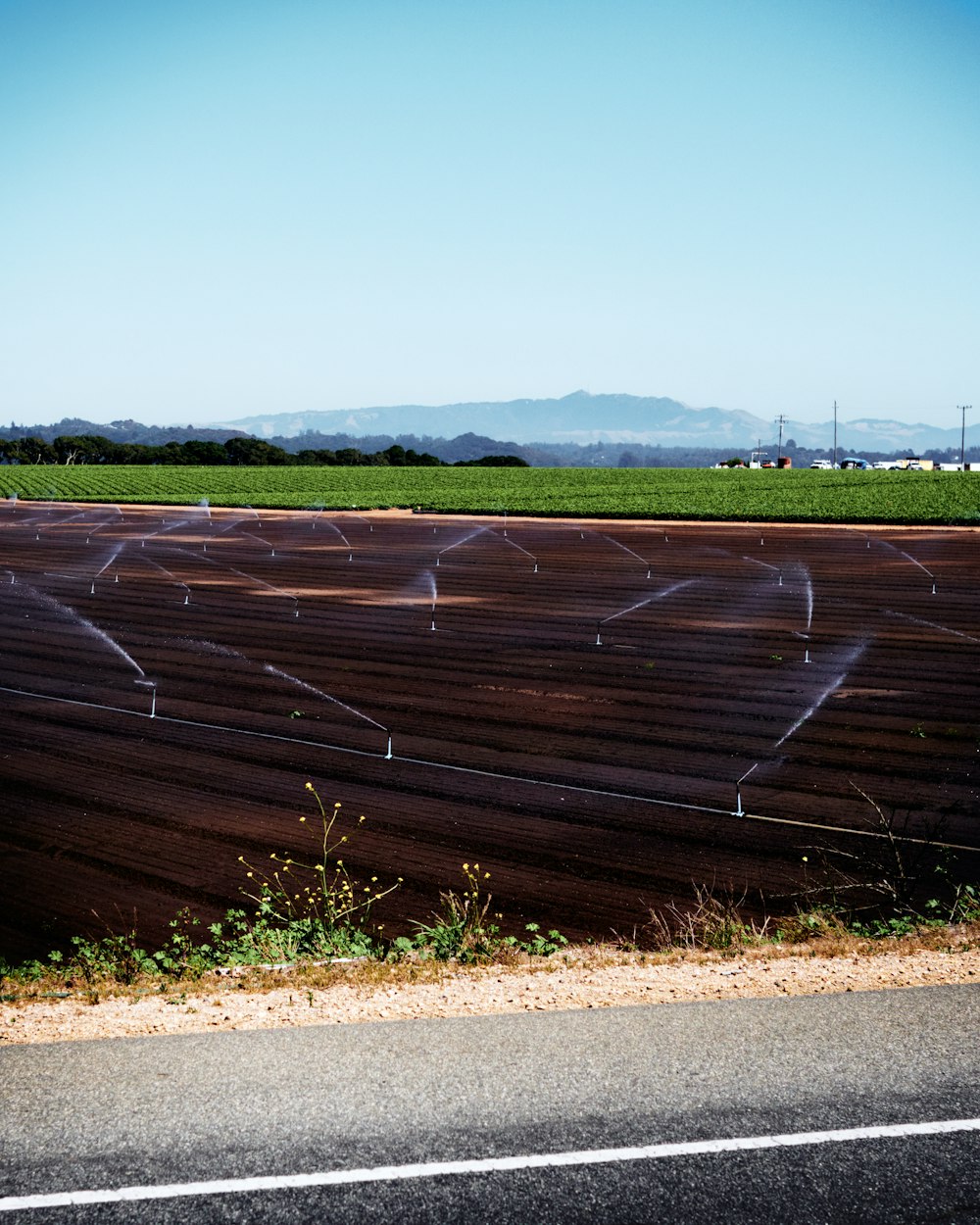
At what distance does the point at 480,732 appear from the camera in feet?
47.9

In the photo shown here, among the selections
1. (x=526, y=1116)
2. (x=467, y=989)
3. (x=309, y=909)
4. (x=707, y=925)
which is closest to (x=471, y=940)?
(x=467, y=989)

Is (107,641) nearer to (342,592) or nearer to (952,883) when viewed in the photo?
(342,592)

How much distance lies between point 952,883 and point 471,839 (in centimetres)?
418

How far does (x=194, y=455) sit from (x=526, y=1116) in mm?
170277

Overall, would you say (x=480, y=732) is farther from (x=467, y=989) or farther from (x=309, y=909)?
(x=467, y=989)

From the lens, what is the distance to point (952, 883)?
9.58 m

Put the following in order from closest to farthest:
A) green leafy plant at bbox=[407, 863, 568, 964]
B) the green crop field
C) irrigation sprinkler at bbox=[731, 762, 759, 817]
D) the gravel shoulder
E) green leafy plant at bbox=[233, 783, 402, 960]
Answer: the gravel shoulder → green leafy plant at bbox=[407, 863, 568, 964] → green leafy plant at bbox=[233, 783, 402, 960] → irrigation sprinkler at bbox=[731, 762, 759, 817] → the green crop field

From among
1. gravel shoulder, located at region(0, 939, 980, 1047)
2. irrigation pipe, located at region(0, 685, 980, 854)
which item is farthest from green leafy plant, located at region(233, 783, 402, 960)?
irrigation pipe, located at region(0, 685, 980, 854)

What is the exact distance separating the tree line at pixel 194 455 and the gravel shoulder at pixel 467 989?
155 meters

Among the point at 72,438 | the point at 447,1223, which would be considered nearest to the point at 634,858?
the point at 447,1223

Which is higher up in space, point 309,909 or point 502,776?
point 502,776

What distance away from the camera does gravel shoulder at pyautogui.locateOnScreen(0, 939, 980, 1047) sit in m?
7.10

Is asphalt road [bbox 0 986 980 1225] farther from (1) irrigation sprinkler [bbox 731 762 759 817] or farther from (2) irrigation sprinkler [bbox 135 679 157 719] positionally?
(2) irrigation sprinkler [bbox 135 679 157 719]

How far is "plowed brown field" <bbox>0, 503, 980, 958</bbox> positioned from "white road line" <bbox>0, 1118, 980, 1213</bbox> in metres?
3.39
